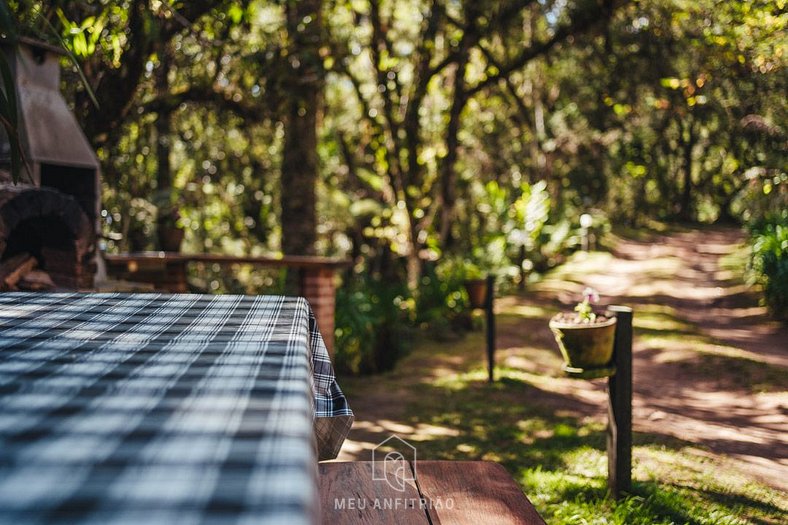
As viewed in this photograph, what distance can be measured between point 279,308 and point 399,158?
7945 mm

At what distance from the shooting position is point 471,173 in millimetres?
17172

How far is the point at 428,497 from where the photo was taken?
219 cm

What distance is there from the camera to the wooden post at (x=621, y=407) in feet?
11.4

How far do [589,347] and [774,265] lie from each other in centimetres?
625

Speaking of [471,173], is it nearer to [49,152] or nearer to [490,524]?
[49,152]

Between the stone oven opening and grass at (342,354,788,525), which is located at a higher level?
the stone oven opening

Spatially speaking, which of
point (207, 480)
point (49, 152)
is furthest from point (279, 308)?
point (49, 152)

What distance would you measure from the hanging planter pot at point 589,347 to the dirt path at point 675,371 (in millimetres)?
1400

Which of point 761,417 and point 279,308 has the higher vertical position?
point 279,308

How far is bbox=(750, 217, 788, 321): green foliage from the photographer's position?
26.2ft

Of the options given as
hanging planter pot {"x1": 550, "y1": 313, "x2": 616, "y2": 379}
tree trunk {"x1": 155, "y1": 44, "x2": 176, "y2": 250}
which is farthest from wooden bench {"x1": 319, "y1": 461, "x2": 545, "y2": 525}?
tree trunk {"x1": 155, "y1": 44, "x2": 176, "y2": 250}

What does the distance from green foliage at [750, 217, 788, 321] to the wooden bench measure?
280 inches

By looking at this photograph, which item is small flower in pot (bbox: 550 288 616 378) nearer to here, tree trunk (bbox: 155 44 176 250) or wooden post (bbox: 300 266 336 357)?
wooden post (bbox: 300 266 336 357)

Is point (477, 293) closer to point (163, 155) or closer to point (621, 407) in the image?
point (621, 407)
